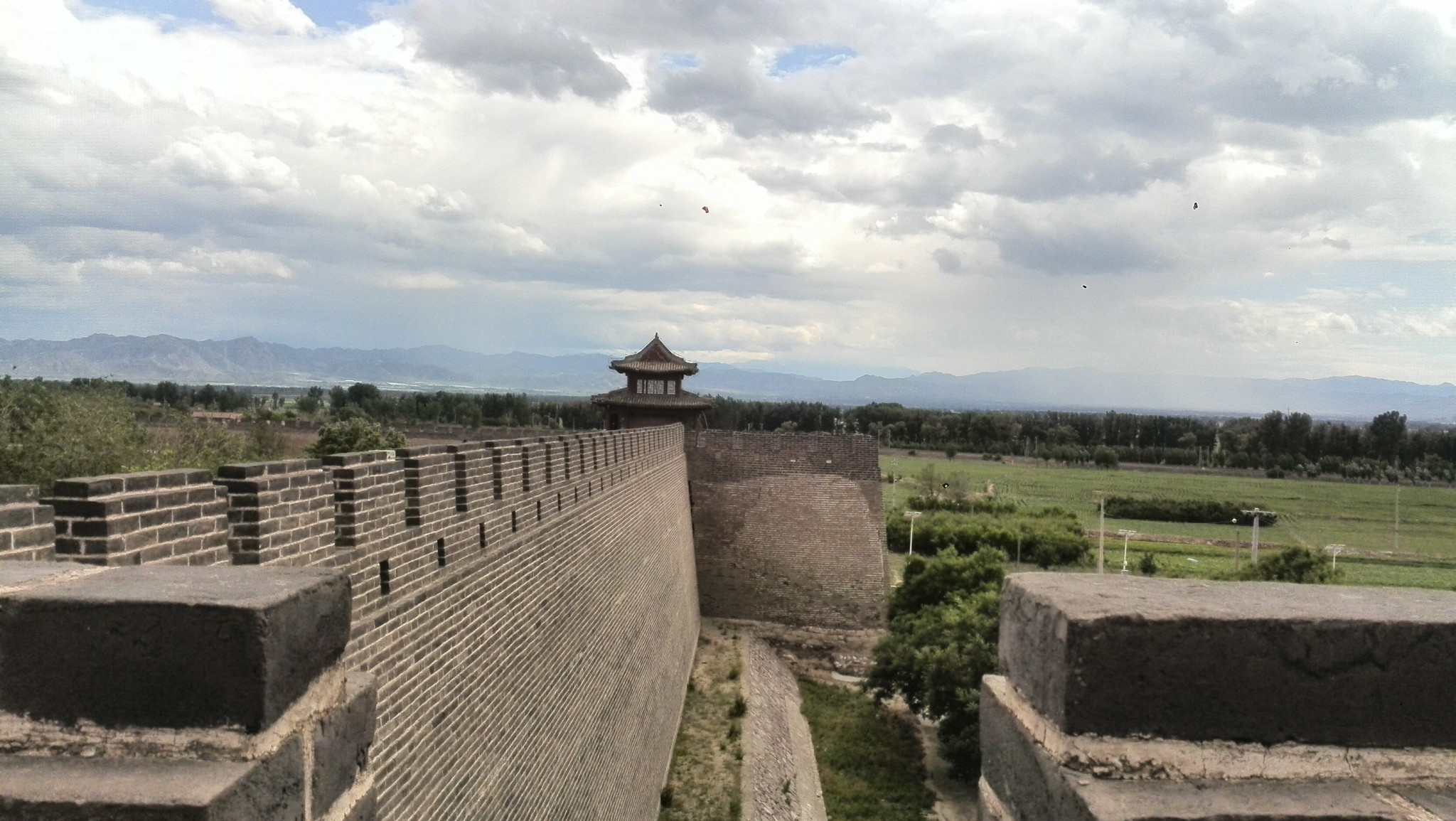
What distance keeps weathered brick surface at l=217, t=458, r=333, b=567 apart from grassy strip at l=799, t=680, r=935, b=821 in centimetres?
1325

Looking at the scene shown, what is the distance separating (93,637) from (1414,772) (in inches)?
102

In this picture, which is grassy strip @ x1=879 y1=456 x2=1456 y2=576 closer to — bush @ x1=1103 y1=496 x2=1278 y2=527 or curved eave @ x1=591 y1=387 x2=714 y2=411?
bush @ x1=1103 y1=496 x2=1278 y2=527

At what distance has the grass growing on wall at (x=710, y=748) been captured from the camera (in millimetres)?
12094

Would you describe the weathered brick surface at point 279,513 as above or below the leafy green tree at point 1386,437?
above

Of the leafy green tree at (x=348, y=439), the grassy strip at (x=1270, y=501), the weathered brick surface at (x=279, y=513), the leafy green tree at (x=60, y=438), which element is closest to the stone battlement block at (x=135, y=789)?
the weathered brick surface at (x=279, y=513)

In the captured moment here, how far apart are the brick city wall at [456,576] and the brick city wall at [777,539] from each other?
1089 cm

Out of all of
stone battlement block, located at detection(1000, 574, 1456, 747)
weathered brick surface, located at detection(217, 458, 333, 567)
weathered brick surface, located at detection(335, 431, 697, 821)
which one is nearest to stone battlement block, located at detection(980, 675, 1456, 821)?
stone battlement block, located at detection(1000, 574, 1456, 747)

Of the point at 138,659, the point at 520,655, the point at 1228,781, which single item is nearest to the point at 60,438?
the point at 520,655

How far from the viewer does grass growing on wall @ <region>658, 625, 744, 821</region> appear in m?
12.1

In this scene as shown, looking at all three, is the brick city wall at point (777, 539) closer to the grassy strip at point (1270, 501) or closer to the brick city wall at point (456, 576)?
the brick city wall at point (456, 576)

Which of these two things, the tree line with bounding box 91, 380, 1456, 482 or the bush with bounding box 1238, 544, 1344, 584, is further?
the tree line with bounding box 91, 380, 1456, 482

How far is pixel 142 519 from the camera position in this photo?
2752 millimetres

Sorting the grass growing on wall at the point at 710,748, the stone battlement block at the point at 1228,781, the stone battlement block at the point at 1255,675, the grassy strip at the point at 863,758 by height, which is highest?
the stone battlement block at the point at 1255,675

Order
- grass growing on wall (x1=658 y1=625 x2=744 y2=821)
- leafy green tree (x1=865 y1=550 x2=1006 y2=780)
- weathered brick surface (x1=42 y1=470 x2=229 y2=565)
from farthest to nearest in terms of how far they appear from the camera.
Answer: leafy green tree (x1=865 y1=550 x2=1006 y2=780), grass growing on wall (x1=658 y1=625 x2=744 y2=821), weathered brick surface (x1=42 y1=470 x2=229 y2=565)
